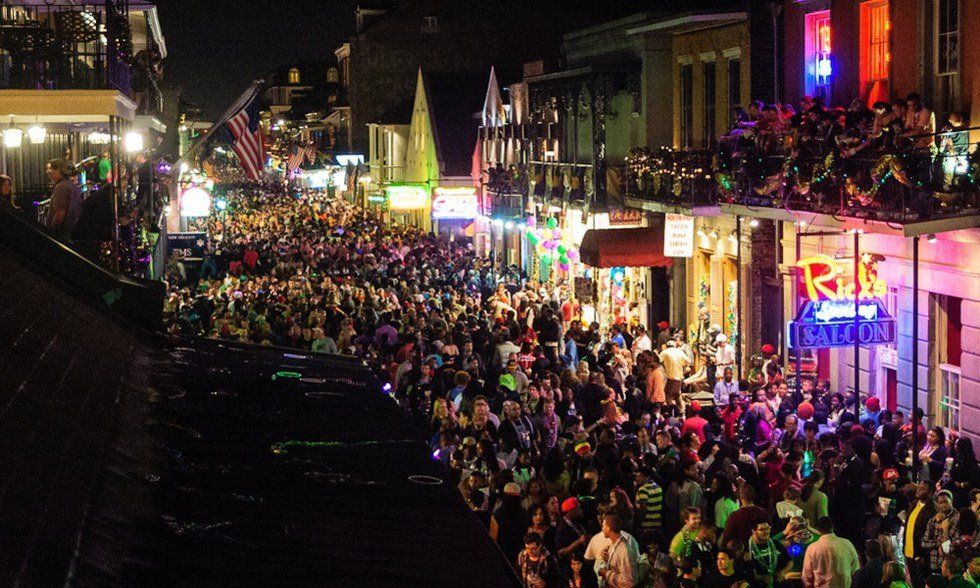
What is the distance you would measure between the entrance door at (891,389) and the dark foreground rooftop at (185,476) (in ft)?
51.3

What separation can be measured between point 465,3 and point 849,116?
5872 centimetres

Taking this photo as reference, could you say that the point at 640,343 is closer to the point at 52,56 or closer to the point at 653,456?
the point at 653,456

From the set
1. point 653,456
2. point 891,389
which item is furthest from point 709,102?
point 653,456

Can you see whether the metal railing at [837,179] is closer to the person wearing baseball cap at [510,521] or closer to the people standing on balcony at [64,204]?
the person wearing baseball cap at [510,521]

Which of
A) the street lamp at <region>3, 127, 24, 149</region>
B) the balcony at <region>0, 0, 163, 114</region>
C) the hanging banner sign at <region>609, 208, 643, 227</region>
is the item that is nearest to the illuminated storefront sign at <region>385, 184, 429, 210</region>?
the hanging banner sign at <region>609, 208, 643, 227</region>

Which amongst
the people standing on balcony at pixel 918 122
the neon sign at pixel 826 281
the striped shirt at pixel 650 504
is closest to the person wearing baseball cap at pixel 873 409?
the neon sign at pixel 826 281

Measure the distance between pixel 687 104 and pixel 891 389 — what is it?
11011 mm

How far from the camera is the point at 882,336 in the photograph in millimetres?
18391

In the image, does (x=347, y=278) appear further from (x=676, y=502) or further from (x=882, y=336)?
(x=676, y=502)

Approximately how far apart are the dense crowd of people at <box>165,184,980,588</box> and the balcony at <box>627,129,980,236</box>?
2325mm

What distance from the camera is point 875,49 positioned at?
21.3 m

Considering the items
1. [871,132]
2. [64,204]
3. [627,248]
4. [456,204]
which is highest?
[871,132]

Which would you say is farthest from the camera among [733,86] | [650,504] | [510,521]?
[733,86]

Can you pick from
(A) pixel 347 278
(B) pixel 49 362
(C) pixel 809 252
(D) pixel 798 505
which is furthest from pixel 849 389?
(B) pixel 49 362
